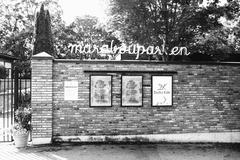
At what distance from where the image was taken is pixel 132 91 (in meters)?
8.79

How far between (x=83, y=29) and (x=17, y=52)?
A: 45.5 ft

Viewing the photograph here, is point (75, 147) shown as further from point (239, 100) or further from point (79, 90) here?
point (239, 100)

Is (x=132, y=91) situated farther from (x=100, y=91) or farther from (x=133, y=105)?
(x=100, y=91)

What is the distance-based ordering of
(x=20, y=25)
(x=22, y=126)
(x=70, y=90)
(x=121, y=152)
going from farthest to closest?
(x=20, y=25) < (x=70, y=90) < (x=22, y=126) < (x=121, y=152)

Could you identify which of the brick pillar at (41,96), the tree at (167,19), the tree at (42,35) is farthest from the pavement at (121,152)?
the tree at (167,19)

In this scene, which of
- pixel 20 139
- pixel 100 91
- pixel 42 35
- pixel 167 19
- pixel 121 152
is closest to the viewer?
pixel 121 152

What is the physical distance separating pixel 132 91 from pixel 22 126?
3.46 m

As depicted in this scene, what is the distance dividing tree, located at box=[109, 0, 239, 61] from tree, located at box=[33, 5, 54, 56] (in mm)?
4639

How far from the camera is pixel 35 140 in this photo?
8320 millimetres

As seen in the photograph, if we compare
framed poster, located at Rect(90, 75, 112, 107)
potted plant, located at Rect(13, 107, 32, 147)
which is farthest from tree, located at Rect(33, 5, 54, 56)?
framed poster, located at Rect(90, 75, 112, 107)

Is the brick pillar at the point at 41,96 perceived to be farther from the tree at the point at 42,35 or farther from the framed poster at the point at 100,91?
the tree at the point at 42,35

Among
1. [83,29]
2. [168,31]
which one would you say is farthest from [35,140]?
[83,29]

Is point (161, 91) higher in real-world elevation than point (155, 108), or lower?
higher

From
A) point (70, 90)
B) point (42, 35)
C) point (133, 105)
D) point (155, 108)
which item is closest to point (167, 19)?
point (42, 35)
